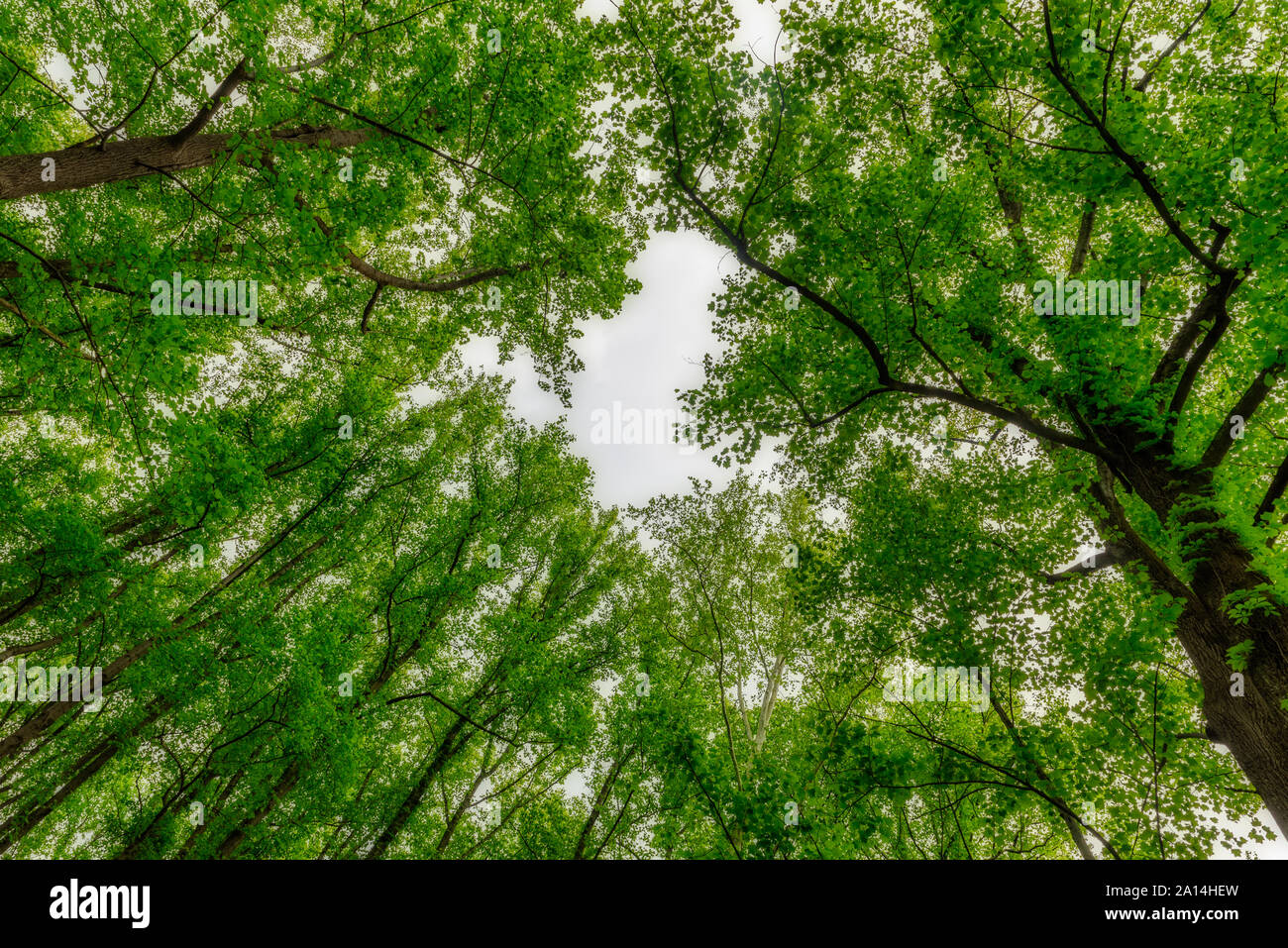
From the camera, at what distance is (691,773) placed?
6039mm

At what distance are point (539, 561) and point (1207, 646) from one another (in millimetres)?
13606

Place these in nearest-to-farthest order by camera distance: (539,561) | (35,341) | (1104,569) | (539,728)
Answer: (35,341), (1104,569), (539,728), (539,561)

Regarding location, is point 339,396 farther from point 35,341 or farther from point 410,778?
point 410,778

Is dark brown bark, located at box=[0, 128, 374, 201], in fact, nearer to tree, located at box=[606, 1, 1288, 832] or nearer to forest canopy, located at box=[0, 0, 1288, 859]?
forest canopy, located at box=[0, 0, 1288, 859]

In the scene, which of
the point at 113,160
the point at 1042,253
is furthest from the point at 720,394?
the point at 113,160

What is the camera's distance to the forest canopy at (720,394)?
5.26 meters

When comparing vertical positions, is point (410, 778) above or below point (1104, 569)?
below

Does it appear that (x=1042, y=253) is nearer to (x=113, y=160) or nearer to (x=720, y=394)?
(x=720, y=394)

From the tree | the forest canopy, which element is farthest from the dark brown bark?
the tree

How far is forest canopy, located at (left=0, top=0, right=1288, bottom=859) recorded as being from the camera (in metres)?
5.26

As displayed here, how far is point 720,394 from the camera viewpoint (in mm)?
7797

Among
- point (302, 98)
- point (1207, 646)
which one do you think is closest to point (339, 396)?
point (302, 98)

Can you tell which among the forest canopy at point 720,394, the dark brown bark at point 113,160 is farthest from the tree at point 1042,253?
the dark brown bark at point 113,160

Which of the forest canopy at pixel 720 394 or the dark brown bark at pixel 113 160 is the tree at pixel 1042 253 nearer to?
the forest canopy at pixel 720 394
